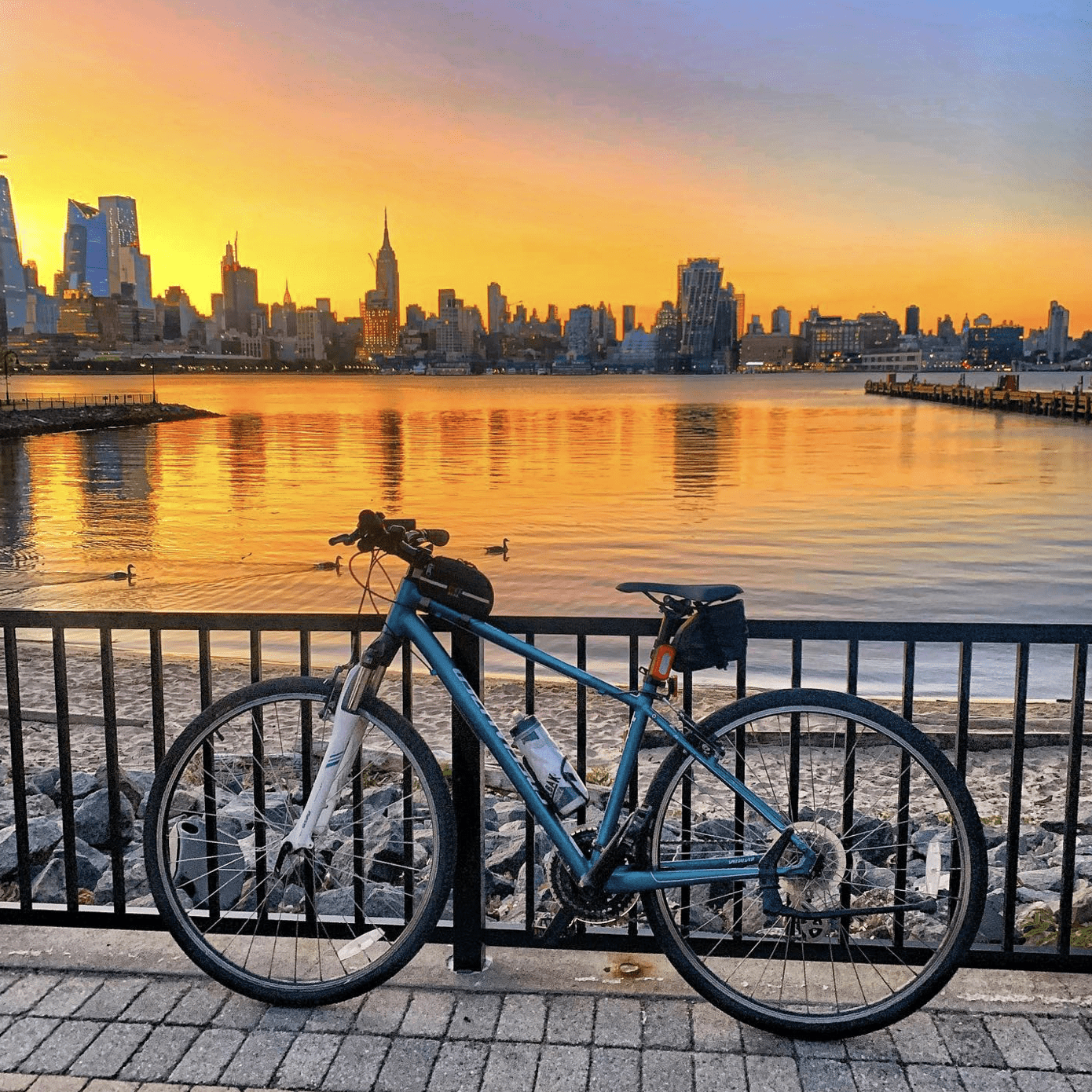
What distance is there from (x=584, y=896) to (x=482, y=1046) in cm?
54

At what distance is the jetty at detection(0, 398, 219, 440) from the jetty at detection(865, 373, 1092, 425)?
255 ft

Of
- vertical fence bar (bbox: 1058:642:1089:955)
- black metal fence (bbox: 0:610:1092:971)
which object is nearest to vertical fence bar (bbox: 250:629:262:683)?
black metal fence (bbox: 0:610:1092:971)

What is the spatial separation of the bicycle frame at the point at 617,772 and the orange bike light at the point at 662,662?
0.18 ft

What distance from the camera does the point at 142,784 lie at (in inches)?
290

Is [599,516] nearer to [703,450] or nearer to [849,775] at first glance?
[703,450]

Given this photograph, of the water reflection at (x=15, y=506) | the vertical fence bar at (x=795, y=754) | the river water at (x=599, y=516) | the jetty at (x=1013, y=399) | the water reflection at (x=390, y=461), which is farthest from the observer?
the jetty at (x=1013, y=399)

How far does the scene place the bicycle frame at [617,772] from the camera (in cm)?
338

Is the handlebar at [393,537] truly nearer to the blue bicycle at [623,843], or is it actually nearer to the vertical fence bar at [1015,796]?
the blue bicycle at [623,843]

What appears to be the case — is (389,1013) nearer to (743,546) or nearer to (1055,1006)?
(1055,1006)

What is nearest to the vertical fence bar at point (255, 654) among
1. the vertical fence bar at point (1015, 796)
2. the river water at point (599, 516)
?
the vertical fence bar at point (1015, 796)

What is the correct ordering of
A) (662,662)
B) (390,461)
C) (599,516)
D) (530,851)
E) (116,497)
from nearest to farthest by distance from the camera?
(662,662) < (530,851) < (599,516) < (116,497) < (390,461)

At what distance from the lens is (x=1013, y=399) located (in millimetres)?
108000

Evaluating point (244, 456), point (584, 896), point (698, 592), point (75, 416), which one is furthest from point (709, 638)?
point (75, 416)

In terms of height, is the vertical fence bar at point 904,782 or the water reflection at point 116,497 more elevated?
the vertical fence bar at point 904,782
